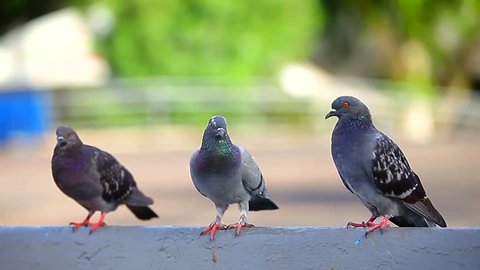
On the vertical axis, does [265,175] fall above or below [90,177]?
below

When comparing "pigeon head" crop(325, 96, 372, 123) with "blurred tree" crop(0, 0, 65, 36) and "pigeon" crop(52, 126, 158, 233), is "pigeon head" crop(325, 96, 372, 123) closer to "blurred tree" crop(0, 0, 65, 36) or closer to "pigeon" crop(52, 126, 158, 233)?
"pigeon" crop(52, 126, 158, 233)

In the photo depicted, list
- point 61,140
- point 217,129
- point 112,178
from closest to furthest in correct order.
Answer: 1. point 217,129
2. point 61,140
3. point 112,178

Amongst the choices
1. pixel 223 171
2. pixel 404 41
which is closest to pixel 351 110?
pixel 223 171

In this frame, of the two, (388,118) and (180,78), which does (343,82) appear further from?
(180,78)

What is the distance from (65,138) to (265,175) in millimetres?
14486

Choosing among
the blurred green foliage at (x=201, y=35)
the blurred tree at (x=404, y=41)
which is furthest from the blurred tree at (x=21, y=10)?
the blurred tree at (x=404, y=41)

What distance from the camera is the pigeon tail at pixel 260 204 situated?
16.9ft

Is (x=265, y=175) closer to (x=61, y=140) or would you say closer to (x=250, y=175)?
(x=61, y=140)

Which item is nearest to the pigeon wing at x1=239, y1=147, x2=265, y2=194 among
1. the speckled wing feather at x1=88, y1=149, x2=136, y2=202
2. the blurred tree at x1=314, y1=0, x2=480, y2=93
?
the speckled wing feather at x1=88, y1=149, x2=136, y2=202

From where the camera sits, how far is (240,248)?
452cm

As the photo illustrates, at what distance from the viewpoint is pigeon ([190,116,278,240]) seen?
4730mm

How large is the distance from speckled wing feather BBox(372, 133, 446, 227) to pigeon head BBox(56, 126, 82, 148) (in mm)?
1549

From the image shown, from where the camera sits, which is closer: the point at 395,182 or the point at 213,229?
the point at 213,229

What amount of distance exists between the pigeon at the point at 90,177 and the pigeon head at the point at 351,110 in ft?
4.05
